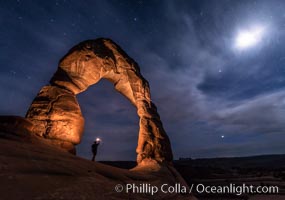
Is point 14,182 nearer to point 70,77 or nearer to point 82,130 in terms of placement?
point 82,130

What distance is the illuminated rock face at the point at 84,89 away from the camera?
26.6 feet

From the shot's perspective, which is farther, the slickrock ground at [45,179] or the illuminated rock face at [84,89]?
the illuminated rock face at [84,89]

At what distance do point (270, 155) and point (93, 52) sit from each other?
67.1 meters

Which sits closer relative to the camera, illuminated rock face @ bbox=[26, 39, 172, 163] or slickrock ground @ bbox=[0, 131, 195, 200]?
slickrock ground @ bbox=[0, 131, 195, 200]

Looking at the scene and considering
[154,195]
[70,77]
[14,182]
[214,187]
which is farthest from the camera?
[214,187]

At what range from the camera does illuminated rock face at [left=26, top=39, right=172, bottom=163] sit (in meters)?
8.11

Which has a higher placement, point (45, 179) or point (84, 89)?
point (84, 89)

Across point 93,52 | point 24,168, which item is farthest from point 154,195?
point 93,52

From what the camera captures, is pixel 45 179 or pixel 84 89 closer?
pixel 45 179

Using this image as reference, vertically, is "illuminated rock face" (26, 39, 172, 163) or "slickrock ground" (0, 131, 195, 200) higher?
"illuminated rock face" (26, 39, 172, 163)

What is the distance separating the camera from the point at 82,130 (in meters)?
8.95

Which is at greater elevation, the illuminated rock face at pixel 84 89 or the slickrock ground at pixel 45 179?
the illuminated rock face at pixel 84 89

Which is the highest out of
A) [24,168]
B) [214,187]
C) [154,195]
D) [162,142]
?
[162,142]

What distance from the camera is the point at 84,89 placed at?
1003 centimetres
